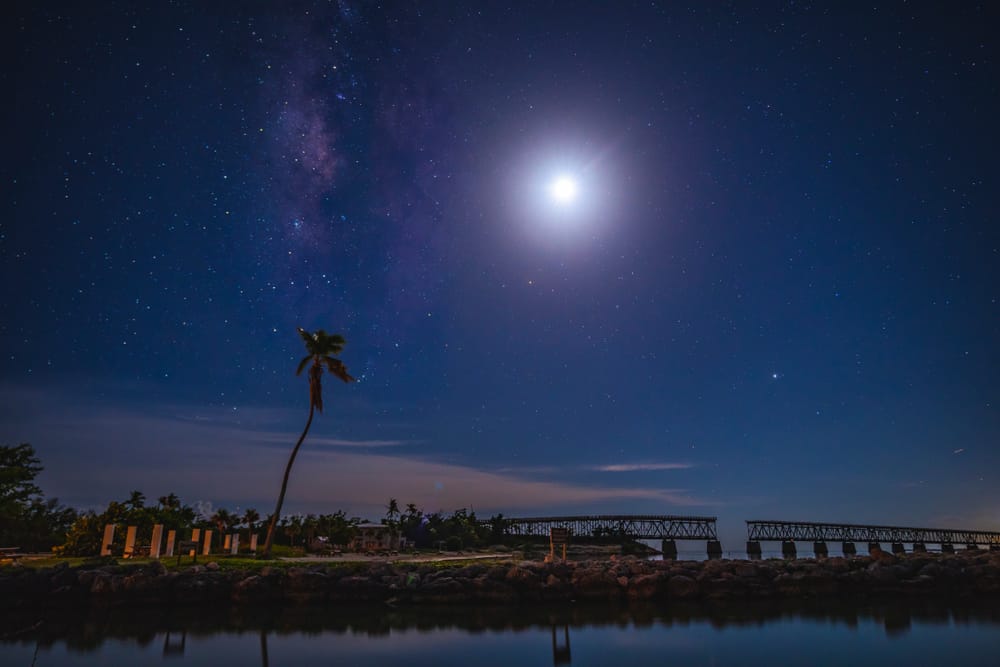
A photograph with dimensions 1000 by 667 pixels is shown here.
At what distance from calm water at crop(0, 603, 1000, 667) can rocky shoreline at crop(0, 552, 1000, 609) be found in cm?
179

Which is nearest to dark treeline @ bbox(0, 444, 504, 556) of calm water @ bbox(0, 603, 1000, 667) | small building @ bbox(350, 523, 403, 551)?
small building @ bbox(350, 523, 403, 551)

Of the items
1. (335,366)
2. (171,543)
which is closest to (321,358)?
(335,366)

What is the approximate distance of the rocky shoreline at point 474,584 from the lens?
20.6 metres

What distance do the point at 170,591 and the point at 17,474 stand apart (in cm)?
3518

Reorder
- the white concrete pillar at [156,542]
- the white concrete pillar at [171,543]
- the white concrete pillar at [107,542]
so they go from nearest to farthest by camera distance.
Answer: the white concrete pillar at [156,542] < the white concrete pillar at [107,542] < the white concrete pillar at [171,543]

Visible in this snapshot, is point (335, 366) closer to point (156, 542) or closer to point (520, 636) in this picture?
point (156, 542)

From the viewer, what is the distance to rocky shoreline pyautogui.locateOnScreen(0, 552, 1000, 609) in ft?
67.6

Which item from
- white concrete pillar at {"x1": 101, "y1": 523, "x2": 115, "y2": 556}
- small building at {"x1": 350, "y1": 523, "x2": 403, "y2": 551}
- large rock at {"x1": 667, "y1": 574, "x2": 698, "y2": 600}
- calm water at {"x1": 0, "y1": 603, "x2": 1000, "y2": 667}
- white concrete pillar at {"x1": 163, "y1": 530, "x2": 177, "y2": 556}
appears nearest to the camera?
calm water at {"x1": 0, "y1": 603, "x2": 1000, "y2": 667}

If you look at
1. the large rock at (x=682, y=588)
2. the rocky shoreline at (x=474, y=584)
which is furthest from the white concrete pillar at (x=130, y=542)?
the large rock at (x=682, y=588)

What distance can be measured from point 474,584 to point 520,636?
7000 millimetres

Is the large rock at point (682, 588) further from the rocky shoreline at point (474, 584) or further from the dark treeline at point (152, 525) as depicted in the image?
the dark treeline at point (152, 525)

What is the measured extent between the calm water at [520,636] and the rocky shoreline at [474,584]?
1789mm

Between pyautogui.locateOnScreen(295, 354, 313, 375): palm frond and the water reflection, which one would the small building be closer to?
pyautogui.locateOnScreen(295, 354, 313, 375): palm frond

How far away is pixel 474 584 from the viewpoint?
70.3 ft
